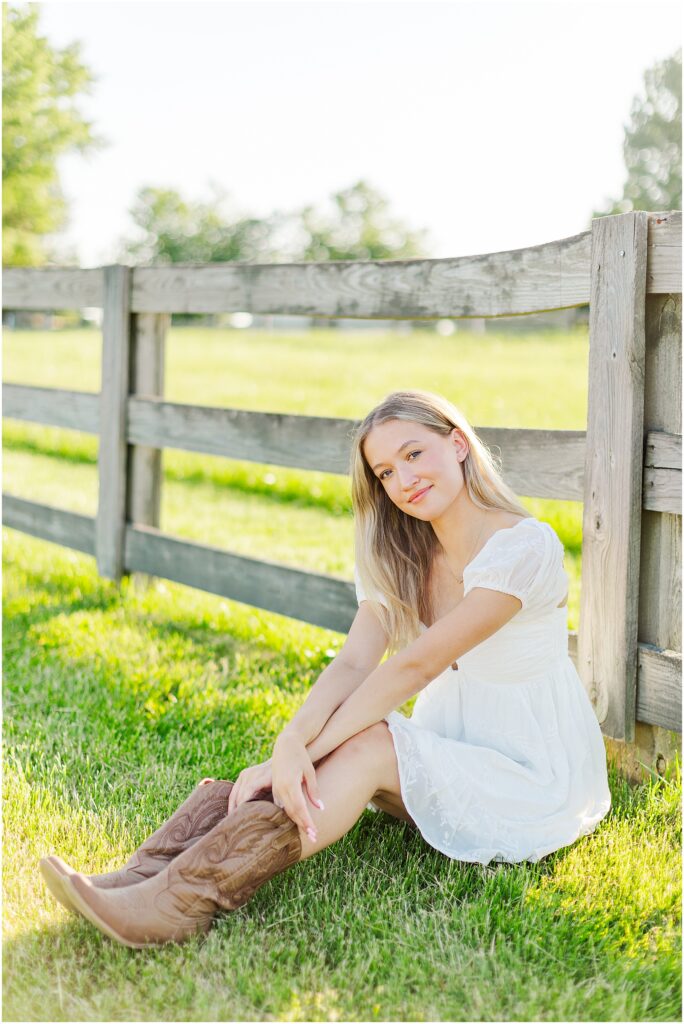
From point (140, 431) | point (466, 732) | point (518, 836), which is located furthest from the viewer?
point (140, 431)

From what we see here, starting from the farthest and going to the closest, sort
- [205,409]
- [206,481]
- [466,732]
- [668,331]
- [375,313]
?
[206,481] → [205,409] → [375,313] → [668,331] → [466,732]

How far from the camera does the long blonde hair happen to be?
8.52ft

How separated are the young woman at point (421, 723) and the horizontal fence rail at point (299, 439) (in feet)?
1.55

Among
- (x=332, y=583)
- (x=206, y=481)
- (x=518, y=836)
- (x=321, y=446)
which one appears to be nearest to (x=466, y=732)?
(x=518, y=836)

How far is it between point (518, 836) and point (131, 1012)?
994 millimetres

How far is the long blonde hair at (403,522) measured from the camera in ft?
8.52

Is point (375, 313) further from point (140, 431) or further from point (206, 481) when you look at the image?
point (206, 481)

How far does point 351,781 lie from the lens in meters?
2.33

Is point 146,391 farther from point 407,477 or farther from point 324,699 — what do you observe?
point 324,699

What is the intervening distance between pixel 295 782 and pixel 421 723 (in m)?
0.64

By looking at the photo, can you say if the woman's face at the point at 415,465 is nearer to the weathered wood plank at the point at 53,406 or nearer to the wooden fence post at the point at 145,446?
the wooden fence post at the point at 145,446

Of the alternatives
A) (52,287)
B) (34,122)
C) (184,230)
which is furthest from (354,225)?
(52,287)

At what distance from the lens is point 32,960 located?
2074 mm

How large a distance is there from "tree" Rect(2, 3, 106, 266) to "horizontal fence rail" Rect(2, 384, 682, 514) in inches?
654
